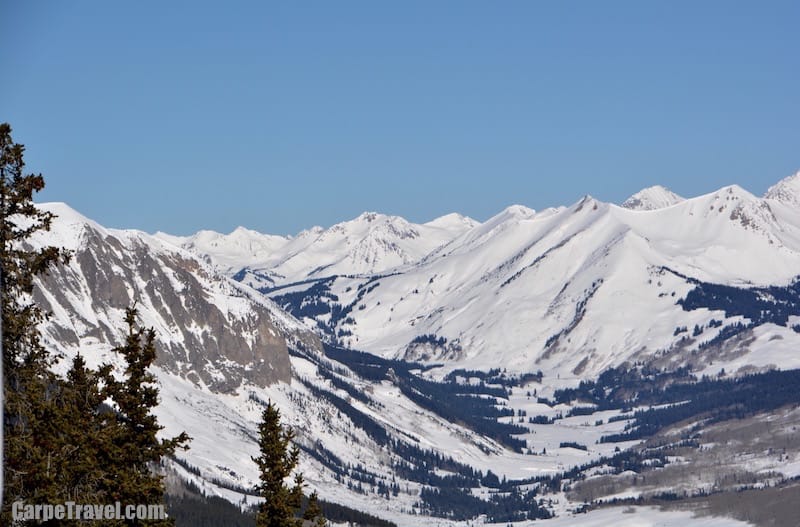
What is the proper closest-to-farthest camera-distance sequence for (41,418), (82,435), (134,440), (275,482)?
1. (41,418)
2. (82,435)
3. (134,440)
4. (275,482)

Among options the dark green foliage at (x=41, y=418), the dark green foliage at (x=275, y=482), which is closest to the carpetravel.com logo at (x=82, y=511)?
the dark green foliage at (x=41, y=418)

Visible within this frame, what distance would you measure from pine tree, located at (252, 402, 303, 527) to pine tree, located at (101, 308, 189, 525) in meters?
5.42

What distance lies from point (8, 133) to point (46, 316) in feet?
18.3

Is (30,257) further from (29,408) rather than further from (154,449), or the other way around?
(154,449)

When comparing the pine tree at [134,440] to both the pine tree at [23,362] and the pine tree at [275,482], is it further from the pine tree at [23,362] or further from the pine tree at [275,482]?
the pine tree at [275,482]

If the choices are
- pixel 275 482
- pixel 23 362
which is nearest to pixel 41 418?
pixel 23 362

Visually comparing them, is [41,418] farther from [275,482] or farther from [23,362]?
[275,482]

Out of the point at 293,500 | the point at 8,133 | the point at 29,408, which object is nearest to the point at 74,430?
the point at 29,408

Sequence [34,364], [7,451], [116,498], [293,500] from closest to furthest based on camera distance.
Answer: [7,451] → [34,364] → [116,498] → [293,500]

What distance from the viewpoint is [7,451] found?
36.5 meters

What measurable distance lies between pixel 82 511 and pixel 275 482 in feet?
36.9

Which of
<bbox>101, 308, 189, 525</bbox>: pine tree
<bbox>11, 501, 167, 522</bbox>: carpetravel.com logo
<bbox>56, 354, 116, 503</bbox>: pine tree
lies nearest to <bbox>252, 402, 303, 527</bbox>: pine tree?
<bbox>101, 308, 189, 525</bbox>: pine tree

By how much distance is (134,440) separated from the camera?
43.2m

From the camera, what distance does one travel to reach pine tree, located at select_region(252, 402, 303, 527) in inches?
1908
